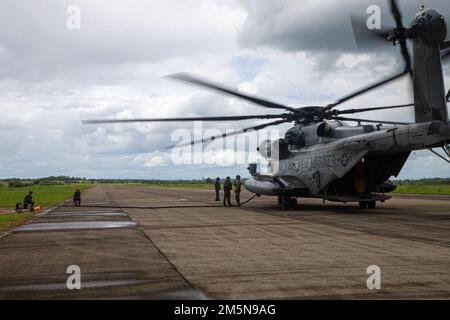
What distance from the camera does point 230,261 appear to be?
8.94 m

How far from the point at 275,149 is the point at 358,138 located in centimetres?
656

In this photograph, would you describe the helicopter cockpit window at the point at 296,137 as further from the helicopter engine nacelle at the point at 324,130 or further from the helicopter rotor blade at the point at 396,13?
the helicopter rotor blade at the point at 396,13

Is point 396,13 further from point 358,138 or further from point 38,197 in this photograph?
point 38,197

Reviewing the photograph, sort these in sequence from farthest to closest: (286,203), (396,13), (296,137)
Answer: (296,137)
(286,203)
(396,13)

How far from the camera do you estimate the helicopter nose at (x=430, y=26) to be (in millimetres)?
14297

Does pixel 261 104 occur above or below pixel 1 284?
above

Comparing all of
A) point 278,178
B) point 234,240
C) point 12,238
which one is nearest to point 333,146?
point 278,178

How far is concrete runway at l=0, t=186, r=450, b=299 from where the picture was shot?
6.50 meters

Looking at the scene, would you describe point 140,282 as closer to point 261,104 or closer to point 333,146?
point 261,104

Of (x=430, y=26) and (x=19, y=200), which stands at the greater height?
(x=430, y=26)

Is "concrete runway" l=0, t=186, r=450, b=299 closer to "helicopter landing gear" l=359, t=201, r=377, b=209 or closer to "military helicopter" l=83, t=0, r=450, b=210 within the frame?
"military helicopter" l=83, t=0, r=450, b=210

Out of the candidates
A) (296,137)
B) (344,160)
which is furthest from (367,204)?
(296,137)

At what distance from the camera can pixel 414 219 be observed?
57.8ft
